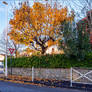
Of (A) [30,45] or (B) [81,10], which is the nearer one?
(B) [81,10]

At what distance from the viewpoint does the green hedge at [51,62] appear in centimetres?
1142

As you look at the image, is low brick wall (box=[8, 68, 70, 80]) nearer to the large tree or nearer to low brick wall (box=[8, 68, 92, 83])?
low brick wall (box=[8, 68, 92, 83])

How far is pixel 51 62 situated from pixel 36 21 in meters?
5.09

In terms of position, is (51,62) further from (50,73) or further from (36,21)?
(36,21)

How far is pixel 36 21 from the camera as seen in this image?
14.8 m

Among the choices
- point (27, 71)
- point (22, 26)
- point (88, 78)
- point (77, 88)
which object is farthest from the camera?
point (22, 26)

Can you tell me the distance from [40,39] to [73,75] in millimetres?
7189

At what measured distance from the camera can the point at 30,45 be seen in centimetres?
1661

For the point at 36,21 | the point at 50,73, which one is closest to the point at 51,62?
the point at 50,73

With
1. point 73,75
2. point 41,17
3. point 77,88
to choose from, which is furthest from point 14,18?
point 77,88

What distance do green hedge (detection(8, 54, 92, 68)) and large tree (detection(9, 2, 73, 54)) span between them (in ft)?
8.18

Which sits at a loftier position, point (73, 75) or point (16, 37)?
point (16, 37)

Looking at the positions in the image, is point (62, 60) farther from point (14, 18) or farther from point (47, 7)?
point (14, 18)

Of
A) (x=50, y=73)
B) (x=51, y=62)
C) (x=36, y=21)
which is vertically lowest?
(x=50, y=73)
